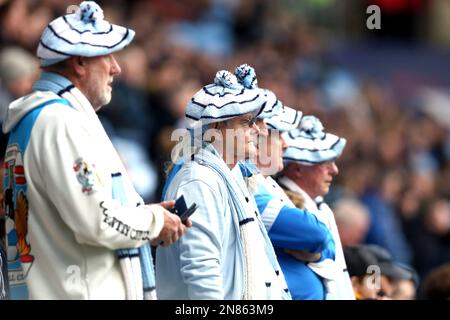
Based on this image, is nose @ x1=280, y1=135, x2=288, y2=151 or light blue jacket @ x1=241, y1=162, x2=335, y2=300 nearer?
light blue jacket @ x1=241, y1=162, x2=335, y2=300

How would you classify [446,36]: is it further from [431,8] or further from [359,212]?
[359,212]

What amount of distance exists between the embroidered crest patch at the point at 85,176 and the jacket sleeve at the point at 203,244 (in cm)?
75

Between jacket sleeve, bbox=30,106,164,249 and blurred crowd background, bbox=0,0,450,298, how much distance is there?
6.84 ft

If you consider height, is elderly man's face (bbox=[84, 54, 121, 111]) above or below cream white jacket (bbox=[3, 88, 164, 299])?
above

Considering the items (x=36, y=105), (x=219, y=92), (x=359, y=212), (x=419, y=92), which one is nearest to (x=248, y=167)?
(x=219, y=92)

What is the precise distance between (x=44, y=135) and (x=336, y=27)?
14.9 meters

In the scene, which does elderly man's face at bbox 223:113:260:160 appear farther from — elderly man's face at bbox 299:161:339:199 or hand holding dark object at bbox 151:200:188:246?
elderly man's face at bbox 299:161:339:199

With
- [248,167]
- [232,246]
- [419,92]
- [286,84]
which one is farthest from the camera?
[419,92]

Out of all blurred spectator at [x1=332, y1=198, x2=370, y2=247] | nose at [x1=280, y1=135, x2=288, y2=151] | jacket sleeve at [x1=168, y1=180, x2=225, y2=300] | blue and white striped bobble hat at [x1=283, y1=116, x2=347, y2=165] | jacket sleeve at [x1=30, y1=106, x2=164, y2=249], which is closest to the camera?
jacket sleeve at [x1=30, y1=106, x2=164, y2=249]

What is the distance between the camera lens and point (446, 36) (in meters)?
22.1

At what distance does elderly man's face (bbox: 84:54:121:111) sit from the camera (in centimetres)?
636

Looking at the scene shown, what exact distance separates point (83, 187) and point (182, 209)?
609 millimetres

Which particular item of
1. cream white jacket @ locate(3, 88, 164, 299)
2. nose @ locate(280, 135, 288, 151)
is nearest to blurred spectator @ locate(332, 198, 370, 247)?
nose @ locate(280, 135, 288, 151)

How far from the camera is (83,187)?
5.97 metres
